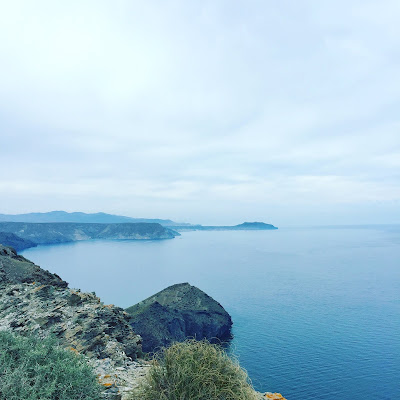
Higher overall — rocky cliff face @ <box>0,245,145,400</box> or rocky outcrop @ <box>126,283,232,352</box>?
rocky cliff face @ <box>0,245,145,400</box>

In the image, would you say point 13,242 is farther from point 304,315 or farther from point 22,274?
point 22,274

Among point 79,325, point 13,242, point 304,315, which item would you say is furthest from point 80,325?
point 13,242

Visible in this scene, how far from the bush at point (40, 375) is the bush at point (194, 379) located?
1347mm

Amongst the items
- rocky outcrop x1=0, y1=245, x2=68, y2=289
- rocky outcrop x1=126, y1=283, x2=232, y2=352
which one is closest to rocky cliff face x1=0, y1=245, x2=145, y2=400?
rocky outcrop x1=0, y1=245, x2=68, y2=289

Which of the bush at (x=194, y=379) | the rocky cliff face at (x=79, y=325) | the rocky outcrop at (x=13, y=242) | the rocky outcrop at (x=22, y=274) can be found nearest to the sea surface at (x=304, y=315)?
the rocky cliff face at (x=79, y=325)

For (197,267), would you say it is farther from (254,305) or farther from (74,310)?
(74,310)

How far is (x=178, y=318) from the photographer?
4147cm

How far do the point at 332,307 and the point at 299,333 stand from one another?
1737 centimetres

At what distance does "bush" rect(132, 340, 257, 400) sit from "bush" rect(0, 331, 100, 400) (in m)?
1.35

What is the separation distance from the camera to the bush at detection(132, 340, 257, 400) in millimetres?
6863

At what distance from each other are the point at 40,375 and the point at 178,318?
1488 inches

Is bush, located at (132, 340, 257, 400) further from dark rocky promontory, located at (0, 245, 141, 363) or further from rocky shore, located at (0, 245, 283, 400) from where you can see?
dark rocky promontory, located at (0, 245, 141, 363)

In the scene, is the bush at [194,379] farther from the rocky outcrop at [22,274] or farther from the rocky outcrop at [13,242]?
the rocky outcrop at [13,242]

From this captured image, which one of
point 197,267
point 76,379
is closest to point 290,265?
point 197,267
